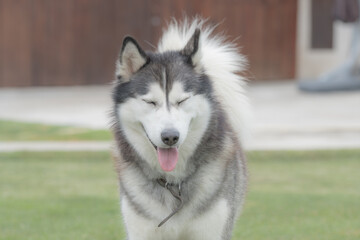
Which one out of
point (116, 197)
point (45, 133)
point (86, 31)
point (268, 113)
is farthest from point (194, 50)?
point (86, 31)

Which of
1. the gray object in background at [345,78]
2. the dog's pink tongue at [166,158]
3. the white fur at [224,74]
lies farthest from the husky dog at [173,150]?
the gray object in background at [345,78]

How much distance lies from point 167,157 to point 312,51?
50.4 ft

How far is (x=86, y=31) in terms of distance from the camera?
56.4ft

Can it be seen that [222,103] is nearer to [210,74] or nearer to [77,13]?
[210,74]

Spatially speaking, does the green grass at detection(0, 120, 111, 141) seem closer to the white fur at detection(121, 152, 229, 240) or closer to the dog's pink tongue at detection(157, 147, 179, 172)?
the white fur at detection(121, 152, 229, 240)

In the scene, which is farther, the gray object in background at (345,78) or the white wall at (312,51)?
the white wall at (312,51)

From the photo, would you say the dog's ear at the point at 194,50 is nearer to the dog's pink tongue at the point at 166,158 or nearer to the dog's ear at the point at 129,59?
the dog's ear at the point at 129,59

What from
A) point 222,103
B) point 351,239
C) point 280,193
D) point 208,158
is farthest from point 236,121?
point 280,193

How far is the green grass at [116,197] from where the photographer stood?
6645 mm

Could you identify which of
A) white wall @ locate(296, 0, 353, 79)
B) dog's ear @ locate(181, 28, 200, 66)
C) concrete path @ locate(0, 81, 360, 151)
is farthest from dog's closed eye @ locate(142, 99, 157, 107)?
white wall @ locate(296, 0, 353, 79)

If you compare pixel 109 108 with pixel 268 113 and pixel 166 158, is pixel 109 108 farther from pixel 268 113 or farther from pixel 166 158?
pixel 268 113

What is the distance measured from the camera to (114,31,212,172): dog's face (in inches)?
168

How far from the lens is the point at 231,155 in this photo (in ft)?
15.9

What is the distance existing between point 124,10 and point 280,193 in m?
9.71
